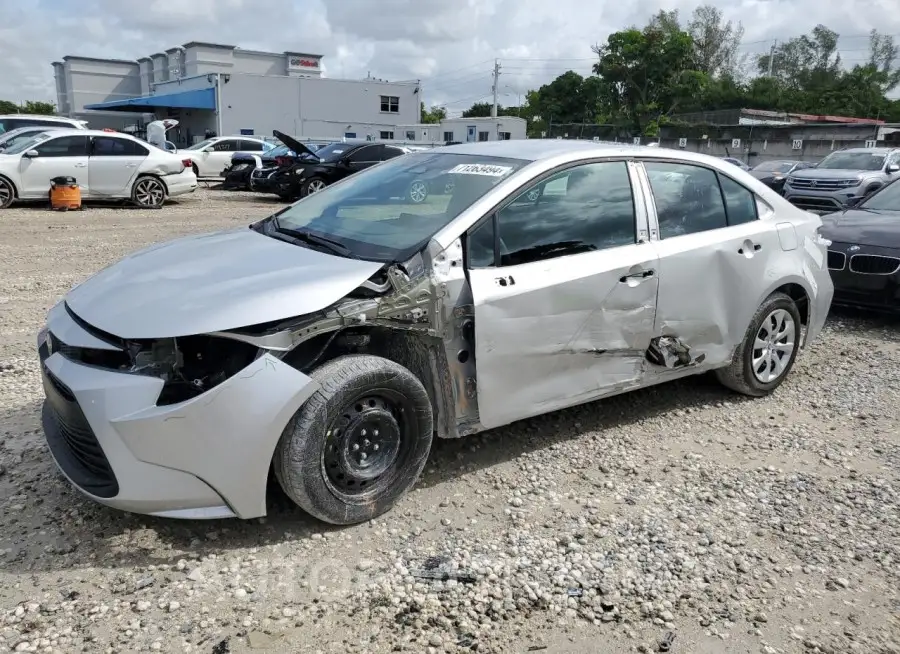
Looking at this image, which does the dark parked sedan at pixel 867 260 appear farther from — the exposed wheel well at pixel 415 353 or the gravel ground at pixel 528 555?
the exposed wheel well at pixel 415 353

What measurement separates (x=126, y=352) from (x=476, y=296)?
153 centimetres

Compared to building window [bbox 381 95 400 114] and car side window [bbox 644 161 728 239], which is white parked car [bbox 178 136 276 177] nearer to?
car side window [bbox 644 161 728 239]

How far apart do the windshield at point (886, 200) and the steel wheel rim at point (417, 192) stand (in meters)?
5.98

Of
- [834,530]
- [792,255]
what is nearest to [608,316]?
[834,530]

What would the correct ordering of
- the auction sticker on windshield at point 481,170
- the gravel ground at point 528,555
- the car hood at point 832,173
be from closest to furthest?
the gravel ground at point 528,555
the auction sticker on windshield at point 481,170
the car hood at point 832,173

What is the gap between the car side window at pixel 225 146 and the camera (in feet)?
77.5

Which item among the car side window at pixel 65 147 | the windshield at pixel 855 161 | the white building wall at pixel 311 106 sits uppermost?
the white building wall at pixel 311 106

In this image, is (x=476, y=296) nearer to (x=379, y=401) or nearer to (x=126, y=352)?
(x=379, y=401)

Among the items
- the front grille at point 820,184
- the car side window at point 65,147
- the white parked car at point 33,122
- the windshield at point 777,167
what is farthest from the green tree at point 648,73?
the car side window at point 65,147

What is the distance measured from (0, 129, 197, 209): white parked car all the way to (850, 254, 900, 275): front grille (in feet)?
43.5

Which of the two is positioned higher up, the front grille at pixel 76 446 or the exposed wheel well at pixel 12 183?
the exposed wheel well at pixel 12 183

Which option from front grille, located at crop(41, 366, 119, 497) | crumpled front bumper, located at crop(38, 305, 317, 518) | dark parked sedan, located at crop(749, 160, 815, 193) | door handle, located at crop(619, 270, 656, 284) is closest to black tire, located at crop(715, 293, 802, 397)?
door handle, located at crop(619, 270, 656, 284)

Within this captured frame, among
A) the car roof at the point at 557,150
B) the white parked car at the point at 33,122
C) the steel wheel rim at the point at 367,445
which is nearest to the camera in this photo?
the steel wheel rim at the point at 367,445

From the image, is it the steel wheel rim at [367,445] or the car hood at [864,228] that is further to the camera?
the car hood at [864,228]
